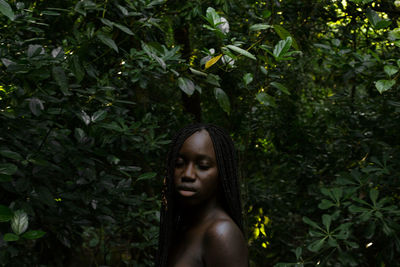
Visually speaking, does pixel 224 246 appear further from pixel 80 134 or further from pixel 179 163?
pixel 80 134

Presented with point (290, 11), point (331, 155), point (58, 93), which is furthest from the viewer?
point (331, 155)

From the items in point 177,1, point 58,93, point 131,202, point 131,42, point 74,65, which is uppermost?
point 74,65

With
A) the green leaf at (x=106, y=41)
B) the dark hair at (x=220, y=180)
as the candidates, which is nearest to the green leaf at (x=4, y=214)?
the dark hair at (x=220, y=180)

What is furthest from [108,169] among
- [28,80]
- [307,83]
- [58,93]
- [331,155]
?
[307,83]

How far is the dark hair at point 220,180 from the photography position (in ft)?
6.10

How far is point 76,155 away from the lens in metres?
2.76

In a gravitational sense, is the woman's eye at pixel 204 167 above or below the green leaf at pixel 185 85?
above

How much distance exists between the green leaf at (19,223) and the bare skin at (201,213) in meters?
0.67

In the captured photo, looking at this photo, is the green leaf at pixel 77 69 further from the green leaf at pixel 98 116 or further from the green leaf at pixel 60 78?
the green leaf at pixel 98 116

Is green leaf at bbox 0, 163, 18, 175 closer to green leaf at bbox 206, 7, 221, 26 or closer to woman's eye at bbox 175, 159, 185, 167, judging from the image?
woman's eye at bbox 175, 159, 185, 167

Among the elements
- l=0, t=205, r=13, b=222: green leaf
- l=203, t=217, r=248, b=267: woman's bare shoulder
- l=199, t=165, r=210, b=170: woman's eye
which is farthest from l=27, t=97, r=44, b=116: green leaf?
l=203, t=217, r=248, b=267: woman's bare shoulder

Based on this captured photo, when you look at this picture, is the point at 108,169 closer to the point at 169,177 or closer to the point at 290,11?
the point at 169,177

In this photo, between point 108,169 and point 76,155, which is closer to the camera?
point 76,155

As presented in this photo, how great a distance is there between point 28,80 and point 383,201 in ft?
7.69
